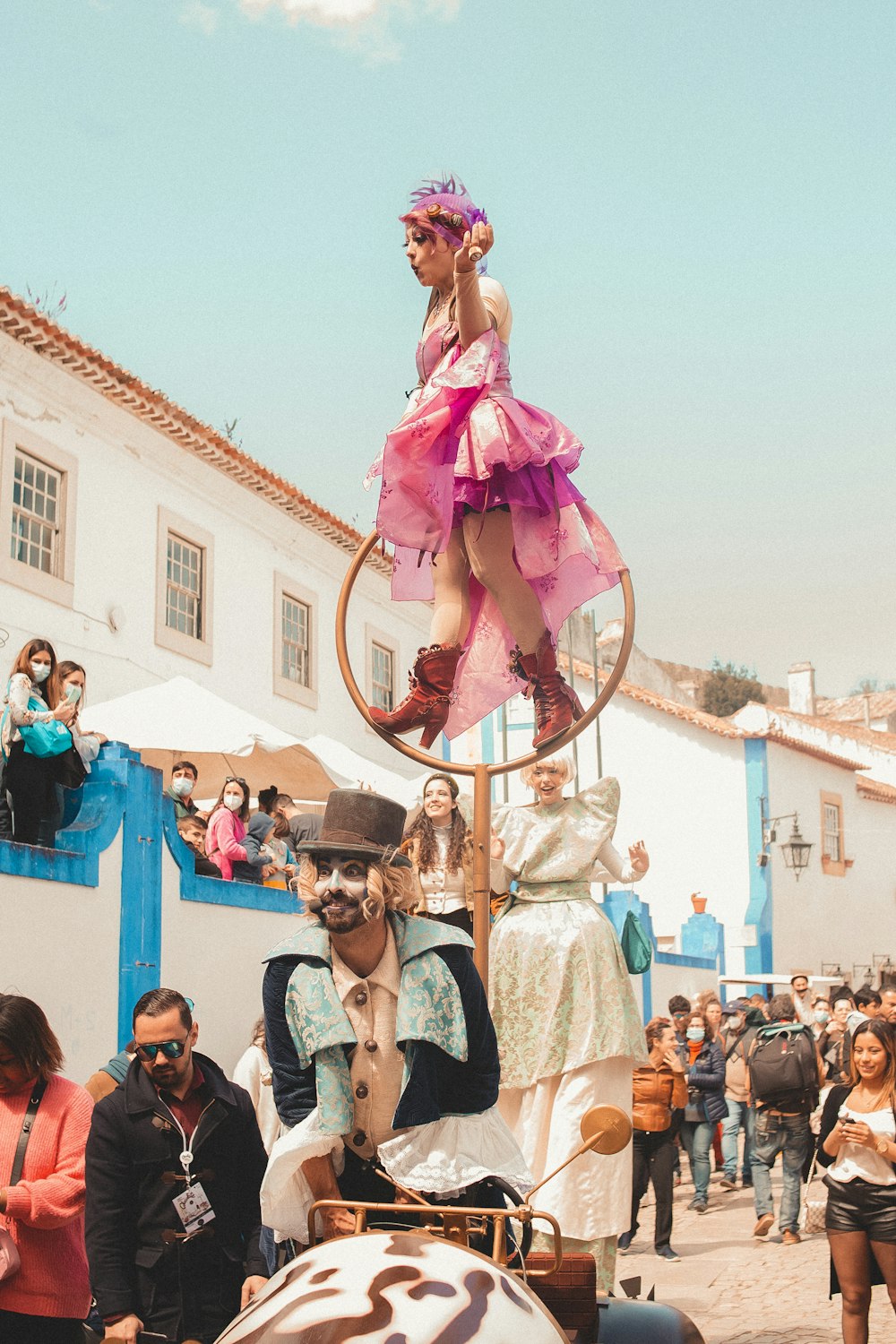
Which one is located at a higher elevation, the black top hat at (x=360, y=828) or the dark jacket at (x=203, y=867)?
the dark jacket at (x=203, y=867)

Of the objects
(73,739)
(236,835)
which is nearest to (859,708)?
(236,835)

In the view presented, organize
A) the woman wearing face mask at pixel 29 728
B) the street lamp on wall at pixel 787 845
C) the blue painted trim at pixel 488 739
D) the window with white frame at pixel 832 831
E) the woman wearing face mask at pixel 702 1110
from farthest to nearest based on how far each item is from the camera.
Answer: the window with white frame at pixel 832 831 → the street lamp on wall at pixel 787 845 → the blue painted trim at pixel 488 739 → the woman wearing face mask at pixel 702 1110 → the woman wearing face mask at pixel 29 728

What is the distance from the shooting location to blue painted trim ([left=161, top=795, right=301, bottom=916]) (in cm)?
973

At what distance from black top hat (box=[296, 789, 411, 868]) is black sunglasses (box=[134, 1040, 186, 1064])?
0.96 meters

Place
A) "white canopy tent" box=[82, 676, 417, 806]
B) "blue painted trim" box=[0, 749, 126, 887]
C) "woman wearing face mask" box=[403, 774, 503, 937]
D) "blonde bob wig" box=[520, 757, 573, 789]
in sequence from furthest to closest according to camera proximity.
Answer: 1. "white canopy tent" box=[82, 676, 417, 806]
2. "blue painted trim" box=[0, 749, 126, 887]
3. "woman wearing face mask" box=[403, 774, 503, 937]
4. "blonde bob wig" box=[520, 757, 573, 789]

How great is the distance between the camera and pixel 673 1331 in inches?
152

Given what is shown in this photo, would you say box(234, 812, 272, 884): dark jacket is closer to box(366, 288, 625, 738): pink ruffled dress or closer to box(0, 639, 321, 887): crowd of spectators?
box(0, 639, 321, 887): crowd of spectators

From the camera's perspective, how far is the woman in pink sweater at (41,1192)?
4965 mm

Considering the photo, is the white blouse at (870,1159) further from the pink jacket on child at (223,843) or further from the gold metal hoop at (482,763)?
the pink jacket on child at (223,843)

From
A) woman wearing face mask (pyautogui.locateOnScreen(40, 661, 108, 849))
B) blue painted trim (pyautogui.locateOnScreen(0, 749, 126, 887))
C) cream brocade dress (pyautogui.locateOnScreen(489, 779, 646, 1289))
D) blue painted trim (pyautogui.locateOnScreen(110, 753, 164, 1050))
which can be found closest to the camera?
cream brocade dress (pyautogui.locateOnScreen(489, 779, 646, 1289))

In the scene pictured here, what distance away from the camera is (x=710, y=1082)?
13.3 meters

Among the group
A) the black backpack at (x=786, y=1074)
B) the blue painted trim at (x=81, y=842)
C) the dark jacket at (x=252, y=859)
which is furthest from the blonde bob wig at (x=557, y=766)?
the black backpack at (x=786, y=1074)

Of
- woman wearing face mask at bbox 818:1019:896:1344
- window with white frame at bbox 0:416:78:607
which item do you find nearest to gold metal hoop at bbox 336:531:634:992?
woman wearing face mask at bbox 818:1019:896:1344

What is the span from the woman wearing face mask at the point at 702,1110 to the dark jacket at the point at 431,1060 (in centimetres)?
944
